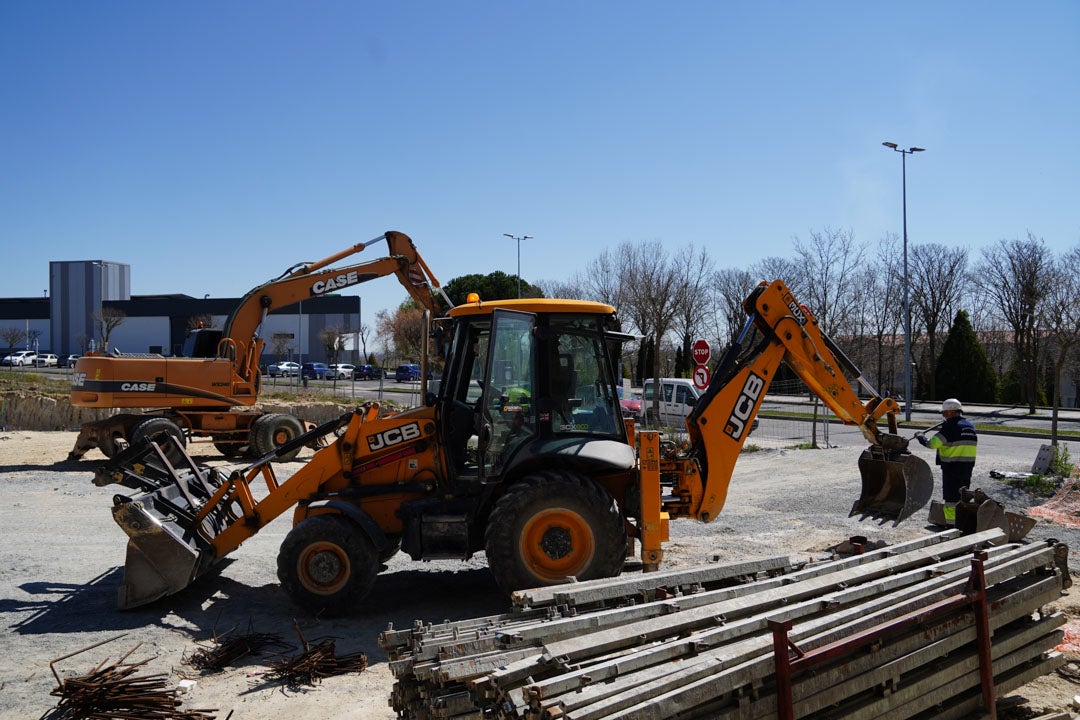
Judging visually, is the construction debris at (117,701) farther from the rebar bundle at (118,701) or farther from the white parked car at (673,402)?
the white parked car at (673,402)

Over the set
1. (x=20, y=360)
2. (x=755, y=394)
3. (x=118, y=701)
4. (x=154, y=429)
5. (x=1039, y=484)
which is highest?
(x=20, y=360)

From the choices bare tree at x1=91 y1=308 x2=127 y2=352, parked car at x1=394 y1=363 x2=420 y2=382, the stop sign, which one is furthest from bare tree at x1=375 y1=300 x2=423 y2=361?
the stop sign

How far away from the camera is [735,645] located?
13.7ft

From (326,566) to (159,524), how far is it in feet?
4.81

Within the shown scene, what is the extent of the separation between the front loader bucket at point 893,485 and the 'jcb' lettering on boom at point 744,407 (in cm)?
133

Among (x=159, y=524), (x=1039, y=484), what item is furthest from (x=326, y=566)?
(x=1039, y=484)

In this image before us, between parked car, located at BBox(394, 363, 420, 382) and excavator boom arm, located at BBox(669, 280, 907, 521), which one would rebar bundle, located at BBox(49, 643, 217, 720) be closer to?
excavator boom arm, located at BBox(669, 280, 907, 521)

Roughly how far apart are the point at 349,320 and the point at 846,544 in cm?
5678

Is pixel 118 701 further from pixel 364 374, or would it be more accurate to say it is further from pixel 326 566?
pixel 364 374

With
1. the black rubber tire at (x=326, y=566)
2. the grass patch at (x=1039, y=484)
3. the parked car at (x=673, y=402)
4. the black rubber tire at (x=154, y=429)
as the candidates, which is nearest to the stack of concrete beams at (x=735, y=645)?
the black rubber tire at (x=326, y=566)

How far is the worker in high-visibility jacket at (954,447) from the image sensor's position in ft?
30.6

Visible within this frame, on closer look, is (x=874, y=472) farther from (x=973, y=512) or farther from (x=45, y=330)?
(x=45, y=330)

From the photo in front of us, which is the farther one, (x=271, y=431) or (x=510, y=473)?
(x=271, y=431)

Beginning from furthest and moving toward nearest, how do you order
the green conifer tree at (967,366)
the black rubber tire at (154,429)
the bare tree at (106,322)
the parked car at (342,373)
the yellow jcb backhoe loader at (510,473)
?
1. the parked car at (342,373)
2. the bare tree at (106,322)
3. the green conifer tree at (967,366)
4. the black rubber tire at (154,429)
5. the yellow jcb backhoe loader at (510,473)
